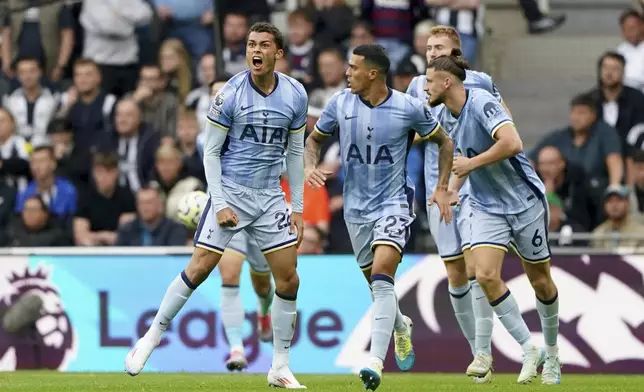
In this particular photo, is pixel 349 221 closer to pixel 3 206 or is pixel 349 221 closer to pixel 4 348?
pixel 4 348

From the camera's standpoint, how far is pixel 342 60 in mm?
19922

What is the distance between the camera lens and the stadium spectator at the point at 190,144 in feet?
63.5

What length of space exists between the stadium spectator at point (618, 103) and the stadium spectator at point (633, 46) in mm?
663

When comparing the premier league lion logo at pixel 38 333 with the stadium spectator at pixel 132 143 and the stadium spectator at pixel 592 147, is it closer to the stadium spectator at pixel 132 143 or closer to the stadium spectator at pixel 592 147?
the stadium spectator at pixel 132 143

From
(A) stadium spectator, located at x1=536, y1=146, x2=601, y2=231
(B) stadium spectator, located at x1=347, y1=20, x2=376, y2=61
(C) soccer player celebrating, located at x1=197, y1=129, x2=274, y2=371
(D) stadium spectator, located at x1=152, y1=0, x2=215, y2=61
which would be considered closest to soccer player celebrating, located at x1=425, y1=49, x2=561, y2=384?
(C) soccer player celebrating, located at x1=197, y1=129, x2=274, y2=371

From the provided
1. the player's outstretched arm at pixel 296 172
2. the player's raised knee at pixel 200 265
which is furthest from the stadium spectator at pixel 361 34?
the player's raised knee at pixel 200 265

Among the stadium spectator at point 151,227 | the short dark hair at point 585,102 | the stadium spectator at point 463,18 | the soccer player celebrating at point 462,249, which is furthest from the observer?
the stadium spectator at point 463,18

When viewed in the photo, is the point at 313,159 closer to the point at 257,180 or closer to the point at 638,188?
the point at 257,180

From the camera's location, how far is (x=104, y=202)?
1956 cm

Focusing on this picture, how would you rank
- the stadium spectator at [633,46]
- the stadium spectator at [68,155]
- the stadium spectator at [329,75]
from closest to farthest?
1. the stadium spectator at [329,75]
2. the stadium spectator at [633,46]
3. the stadium spectator at [68,155]

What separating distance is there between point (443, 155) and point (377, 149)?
23.6 inches

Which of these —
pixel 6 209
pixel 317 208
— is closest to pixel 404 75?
pixel 317 208

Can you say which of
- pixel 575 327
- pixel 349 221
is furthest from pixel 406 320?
pixel 575 327

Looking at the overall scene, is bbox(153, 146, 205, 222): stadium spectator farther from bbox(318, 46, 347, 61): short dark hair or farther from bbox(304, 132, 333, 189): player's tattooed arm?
bbox(304, 132, 333, 189): player's tattooed arm
